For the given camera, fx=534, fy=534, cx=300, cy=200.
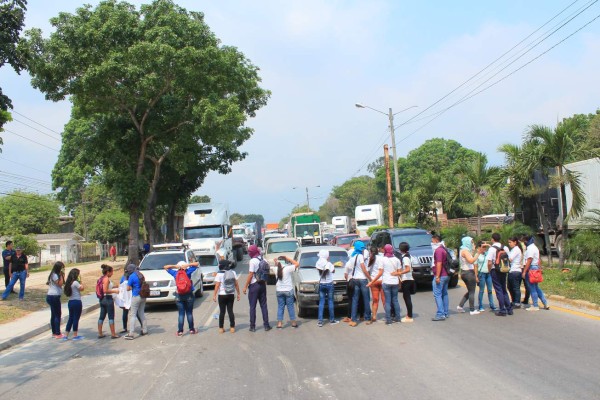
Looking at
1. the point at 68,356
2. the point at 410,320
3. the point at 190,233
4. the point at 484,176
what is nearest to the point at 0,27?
the point at 68,356

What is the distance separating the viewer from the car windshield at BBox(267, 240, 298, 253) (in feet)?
76.7

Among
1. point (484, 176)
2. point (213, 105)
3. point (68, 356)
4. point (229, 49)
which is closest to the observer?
point (68, 356)

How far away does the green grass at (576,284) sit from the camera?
39.0 feet

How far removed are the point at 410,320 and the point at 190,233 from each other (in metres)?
21.2

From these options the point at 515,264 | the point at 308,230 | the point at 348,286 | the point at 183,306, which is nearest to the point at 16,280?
the point at 183,306

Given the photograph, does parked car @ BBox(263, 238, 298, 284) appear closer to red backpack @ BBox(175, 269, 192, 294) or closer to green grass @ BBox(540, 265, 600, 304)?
green grass @ BBox(540, 265, 600, 304)

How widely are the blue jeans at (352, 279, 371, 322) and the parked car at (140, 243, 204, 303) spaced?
5.54m

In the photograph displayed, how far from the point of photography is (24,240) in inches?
1515

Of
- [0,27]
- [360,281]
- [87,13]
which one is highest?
[87,13]

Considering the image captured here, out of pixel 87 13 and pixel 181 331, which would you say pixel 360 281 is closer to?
pixel 181 331

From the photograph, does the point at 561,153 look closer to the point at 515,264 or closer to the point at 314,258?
the point at 515,264

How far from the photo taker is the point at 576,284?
13508mm

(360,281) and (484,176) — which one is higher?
(484,176)

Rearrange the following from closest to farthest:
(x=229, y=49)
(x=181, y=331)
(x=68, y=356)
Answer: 1. (x=68, y=356)
2. (x=181, y=331)
3. (x=229, y=49)
